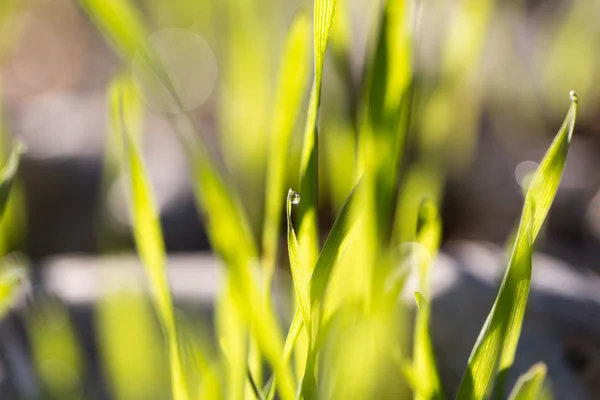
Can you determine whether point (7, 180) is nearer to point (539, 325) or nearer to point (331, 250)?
point (331, 250)

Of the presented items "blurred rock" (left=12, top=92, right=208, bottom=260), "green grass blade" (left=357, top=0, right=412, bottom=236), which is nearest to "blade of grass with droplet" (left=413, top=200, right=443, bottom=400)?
"green grass blade" (left=357, top=0, right=412, bottom=236)

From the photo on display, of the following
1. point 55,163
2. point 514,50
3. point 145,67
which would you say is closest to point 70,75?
point 55,163

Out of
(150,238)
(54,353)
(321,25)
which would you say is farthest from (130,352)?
(321,25)

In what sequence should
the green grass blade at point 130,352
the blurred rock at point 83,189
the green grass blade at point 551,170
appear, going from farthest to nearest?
the blurred rock at point 83,189 < the green grass blade at point 130,352 < the green grass blade at point 551,170

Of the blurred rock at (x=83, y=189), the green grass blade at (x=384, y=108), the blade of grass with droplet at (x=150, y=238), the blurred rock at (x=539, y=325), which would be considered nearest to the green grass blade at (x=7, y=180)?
the blade of grass with droplet at (x=150, y=238)

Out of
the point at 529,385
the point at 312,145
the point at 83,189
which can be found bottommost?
the point at 83,189

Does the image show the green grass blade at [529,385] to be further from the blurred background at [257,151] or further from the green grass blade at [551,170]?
the blurred background at [257,151]
